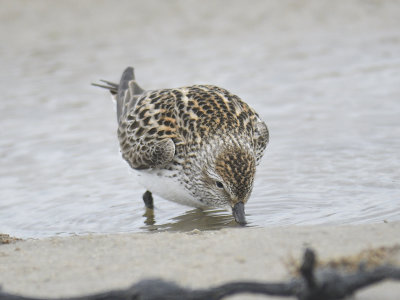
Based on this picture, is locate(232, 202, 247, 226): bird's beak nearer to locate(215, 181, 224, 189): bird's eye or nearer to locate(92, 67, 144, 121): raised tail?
locate(215, 181, 224, 189): bird's eye

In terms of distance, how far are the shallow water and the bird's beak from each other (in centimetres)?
33

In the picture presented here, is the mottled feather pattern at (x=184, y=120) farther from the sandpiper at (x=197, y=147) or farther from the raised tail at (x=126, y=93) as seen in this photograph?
the raised tail at (x=126, y=93)

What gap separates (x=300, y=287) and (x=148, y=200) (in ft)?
13.3

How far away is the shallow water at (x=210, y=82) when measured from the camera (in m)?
6.82

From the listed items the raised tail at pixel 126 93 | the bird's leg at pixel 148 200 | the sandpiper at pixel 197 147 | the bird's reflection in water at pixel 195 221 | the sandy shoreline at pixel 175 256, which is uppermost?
the raised tail at pixel 126 93

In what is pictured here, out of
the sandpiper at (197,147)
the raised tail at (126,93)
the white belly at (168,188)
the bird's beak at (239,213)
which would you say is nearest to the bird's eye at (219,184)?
the sandpiper at (197,147)

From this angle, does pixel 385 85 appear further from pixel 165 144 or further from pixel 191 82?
pixel 165 144

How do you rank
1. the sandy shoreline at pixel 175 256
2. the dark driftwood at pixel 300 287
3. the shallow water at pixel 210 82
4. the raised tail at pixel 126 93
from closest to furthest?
the dark driftwood at pixel 300 287, the sandy shoreline at pixel 175 256, the shallow water at pixel 210 82, the raised tail at pixel 126 93

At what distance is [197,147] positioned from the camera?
6379 mm

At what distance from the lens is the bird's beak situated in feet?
19.6

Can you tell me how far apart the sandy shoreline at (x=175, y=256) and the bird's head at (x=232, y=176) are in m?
1.05

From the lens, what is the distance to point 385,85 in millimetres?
10305

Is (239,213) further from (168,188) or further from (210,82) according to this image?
(210,82)

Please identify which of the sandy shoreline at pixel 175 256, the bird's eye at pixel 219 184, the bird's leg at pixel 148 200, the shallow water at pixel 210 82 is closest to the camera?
the sandy shoreline at pixel 175 256
